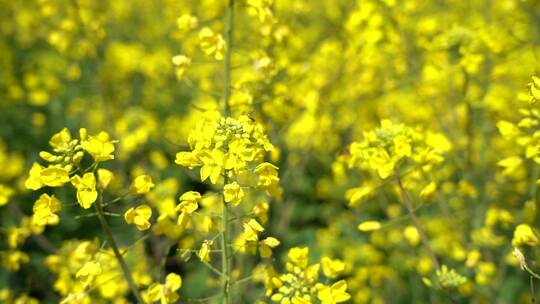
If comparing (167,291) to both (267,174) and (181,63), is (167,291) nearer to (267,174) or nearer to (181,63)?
(267,174)

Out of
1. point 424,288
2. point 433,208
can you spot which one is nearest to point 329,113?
point 433,208

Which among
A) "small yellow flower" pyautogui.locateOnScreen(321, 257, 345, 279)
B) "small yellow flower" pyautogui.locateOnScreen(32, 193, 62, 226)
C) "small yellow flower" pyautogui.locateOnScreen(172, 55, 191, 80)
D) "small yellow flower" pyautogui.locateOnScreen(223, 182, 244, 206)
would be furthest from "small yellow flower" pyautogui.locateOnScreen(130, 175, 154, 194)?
"small yellow flower" pyautogui.locateOnScreen(172, 55, 191, 80)

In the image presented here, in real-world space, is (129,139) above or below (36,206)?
below

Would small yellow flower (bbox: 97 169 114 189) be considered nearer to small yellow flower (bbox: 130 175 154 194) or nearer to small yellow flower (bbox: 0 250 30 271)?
small yellow flower (bbox: 130 175 154 194)

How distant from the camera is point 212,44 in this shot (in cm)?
271

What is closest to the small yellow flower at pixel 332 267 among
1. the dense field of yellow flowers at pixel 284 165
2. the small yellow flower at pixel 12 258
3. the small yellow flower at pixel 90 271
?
the dense field of yellow flowers at pixel 284 165

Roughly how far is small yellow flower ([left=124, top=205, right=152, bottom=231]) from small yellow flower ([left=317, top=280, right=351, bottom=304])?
0.62 metres

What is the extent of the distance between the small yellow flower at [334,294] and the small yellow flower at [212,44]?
113cm

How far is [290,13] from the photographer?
169 inches

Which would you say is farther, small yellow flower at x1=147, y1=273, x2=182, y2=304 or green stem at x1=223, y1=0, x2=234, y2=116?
green stem at x1=223, y1=0, x2=234, y2=116

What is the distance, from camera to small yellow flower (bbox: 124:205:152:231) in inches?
79.9

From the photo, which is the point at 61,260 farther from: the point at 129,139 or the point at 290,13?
the point at 290,13

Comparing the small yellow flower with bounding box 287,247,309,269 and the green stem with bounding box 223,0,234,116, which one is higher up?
the green stem with bounding box 223,0,234,116

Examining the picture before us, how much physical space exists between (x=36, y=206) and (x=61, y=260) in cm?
104
